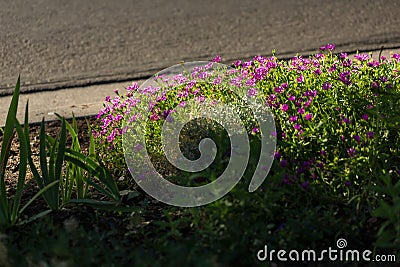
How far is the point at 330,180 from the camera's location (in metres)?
3.51

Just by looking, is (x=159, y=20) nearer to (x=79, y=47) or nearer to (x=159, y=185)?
(x=79, y=47)

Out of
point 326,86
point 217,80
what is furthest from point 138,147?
point 326,86

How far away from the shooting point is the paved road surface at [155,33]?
6105 millimetres

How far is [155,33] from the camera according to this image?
6.74 metres

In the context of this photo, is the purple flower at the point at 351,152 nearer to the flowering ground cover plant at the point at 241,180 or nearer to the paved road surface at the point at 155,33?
the flowering ground cover plant at the point at 241,180

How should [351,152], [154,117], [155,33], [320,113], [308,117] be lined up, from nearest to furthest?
[351,152] < [308,117] < [320,113] < [154,117] < [155,33]

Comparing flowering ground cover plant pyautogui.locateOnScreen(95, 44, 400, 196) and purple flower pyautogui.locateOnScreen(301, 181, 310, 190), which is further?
flowering ground cover plant pyautogui.locateOnScreen(95, 44, 400, 196)

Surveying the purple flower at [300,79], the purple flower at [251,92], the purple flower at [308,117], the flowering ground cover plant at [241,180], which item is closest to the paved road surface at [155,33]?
the flowering ground cover plant at [241,180]

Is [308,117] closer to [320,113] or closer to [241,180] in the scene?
[320,113]

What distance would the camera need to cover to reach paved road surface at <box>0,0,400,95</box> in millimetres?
6105

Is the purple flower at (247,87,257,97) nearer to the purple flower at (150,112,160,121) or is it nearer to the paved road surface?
the purple flower at (150,112,160,121)

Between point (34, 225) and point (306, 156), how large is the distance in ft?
4.39

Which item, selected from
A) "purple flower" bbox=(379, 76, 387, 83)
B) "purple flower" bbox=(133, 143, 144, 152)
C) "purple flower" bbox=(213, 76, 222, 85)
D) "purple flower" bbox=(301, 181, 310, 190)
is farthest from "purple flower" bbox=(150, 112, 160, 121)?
"purple flower" bbox=(379, 76, 387, 83)

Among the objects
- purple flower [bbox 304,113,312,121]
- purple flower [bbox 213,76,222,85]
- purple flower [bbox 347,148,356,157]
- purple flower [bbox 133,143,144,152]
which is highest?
purple flower [bbox 213,76,222,85]
